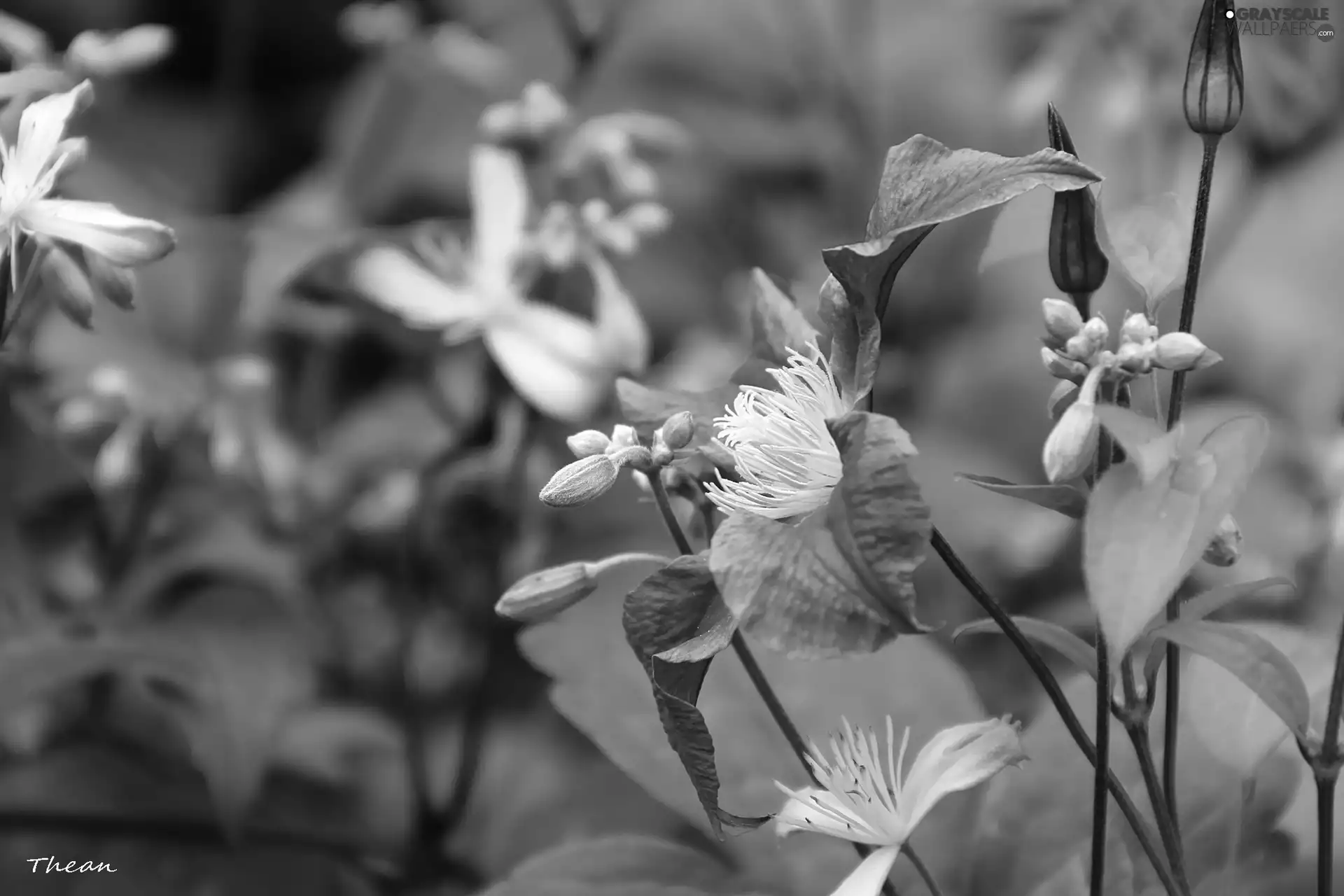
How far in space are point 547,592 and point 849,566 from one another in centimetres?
14

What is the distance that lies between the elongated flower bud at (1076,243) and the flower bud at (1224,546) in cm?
10

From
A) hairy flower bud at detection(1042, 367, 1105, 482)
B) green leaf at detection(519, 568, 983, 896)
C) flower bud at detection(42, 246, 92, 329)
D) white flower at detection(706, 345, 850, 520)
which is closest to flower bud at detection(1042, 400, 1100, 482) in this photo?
hairy flower bud at detection(1042, 367, 1105, 482)

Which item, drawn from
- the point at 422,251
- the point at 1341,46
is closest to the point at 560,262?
the point at 422,251

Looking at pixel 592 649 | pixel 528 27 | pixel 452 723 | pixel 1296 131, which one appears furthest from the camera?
pixel 528 27

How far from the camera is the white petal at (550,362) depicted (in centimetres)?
79

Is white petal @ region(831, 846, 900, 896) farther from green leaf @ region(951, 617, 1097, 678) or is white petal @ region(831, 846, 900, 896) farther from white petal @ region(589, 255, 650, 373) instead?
white petal @ region(589, 255, 650, 373)

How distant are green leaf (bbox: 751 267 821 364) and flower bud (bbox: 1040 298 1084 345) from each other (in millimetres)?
114

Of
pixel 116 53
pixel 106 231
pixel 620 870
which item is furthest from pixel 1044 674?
pixel 116 53

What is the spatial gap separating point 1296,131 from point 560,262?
928 millimetres

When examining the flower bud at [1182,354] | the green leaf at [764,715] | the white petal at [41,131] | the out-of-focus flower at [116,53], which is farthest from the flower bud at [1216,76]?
the out-of-focus flower at [116,53]

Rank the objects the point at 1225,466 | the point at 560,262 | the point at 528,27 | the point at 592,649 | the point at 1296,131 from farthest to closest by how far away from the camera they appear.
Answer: the point at 528,27 → the point at 1296,131 → the point at 560,262 → the point at 592,649 → the point at 1225,466

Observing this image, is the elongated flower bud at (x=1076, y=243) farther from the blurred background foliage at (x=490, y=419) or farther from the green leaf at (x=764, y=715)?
the green leaf at (x=764, y=715)

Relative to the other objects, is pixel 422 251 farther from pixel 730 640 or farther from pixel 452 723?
pixel 730 640

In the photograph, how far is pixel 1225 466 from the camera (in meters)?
0.39
